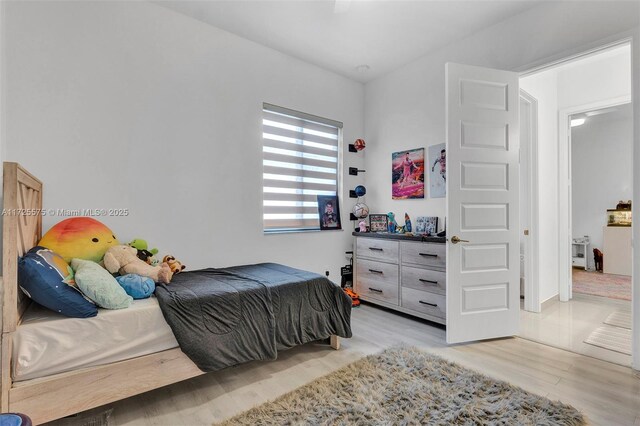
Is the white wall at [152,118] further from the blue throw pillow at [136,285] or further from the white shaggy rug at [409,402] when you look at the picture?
the white shaggy rug at [409,402]

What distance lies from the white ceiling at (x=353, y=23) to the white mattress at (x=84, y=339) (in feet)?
7.52

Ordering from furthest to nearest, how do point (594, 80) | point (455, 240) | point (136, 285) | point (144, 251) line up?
point (594, 80) < point (455, 240) < point (144, 251) < point (136, 285)

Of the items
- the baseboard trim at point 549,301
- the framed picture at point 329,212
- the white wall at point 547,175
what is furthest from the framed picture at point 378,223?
the baseboard trim at point 549,301

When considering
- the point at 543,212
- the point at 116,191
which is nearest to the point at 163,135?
the point at 116,191

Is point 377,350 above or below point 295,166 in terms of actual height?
below

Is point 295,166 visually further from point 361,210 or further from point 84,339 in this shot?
point 84,339

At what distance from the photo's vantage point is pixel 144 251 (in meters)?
2.36

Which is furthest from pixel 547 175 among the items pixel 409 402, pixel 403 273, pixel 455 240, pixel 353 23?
pixel 409 402

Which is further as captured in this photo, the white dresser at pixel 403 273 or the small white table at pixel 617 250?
the small white table at pixel 617 250

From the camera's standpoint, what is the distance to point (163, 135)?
2.62 meters

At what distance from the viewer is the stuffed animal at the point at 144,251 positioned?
7.57ft

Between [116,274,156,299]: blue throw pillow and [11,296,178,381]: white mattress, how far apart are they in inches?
3.9

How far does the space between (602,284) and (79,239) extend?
639 cm

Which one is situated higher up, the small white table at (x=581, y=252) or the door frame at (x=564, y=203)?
the door frame at (x=564, y=203)
